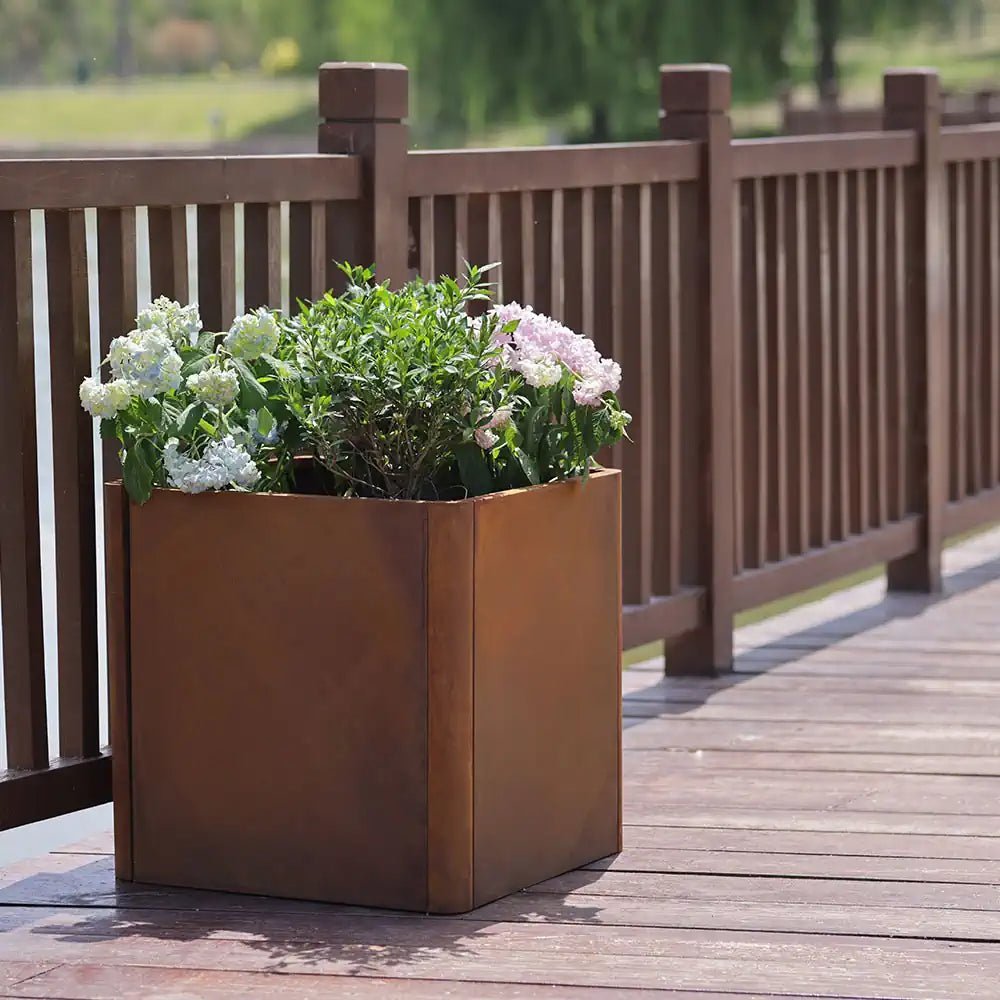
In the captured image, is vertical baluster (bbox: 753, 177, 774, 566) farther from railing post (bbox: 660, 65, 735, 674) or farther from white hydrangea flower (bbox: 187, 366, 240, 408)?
white hydrangea flower (bbox: 187, 366, 240, 408)

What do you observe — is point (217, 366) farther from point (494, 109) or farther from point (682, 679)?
point (494, 109)

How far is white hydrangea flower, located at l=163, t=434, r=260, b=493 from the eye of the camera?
8.66 feet

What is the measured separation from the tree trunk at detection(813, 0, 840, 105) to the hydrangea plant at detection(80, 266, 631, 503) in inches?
1067

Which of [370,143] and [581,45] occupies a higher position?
[581,45]

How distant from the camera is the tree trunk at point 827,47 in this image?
28.7 meters

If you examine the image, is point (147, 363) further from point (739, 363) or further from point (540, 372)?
point (739, 363)

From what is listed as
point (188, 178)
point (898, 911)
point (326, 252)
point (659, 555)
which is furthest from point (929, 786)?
point (188, 178)

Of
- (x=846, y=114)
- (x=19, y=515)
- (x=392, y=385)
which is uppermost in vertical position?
(x=846, y=114)

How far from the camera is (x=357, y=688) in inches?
103

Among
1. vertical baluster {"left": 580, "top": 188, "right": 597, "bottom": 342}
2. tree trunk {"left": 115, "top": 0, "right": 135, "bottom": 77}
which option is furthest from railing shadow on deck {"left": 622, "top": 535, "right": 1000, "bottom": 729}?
tree trunk {"left": 115, "top": 0, "right": 135, "bottom": 77}

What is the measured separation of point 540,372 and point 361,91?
0.81m

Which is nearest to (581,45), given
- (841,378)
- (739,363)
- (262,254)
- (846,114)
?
(846,114)

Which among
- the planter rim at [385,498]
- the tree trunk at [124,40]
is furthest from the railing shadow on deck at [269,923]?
the tree trunk at [124,40]

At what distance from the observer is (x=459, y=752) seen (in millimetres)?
2588
